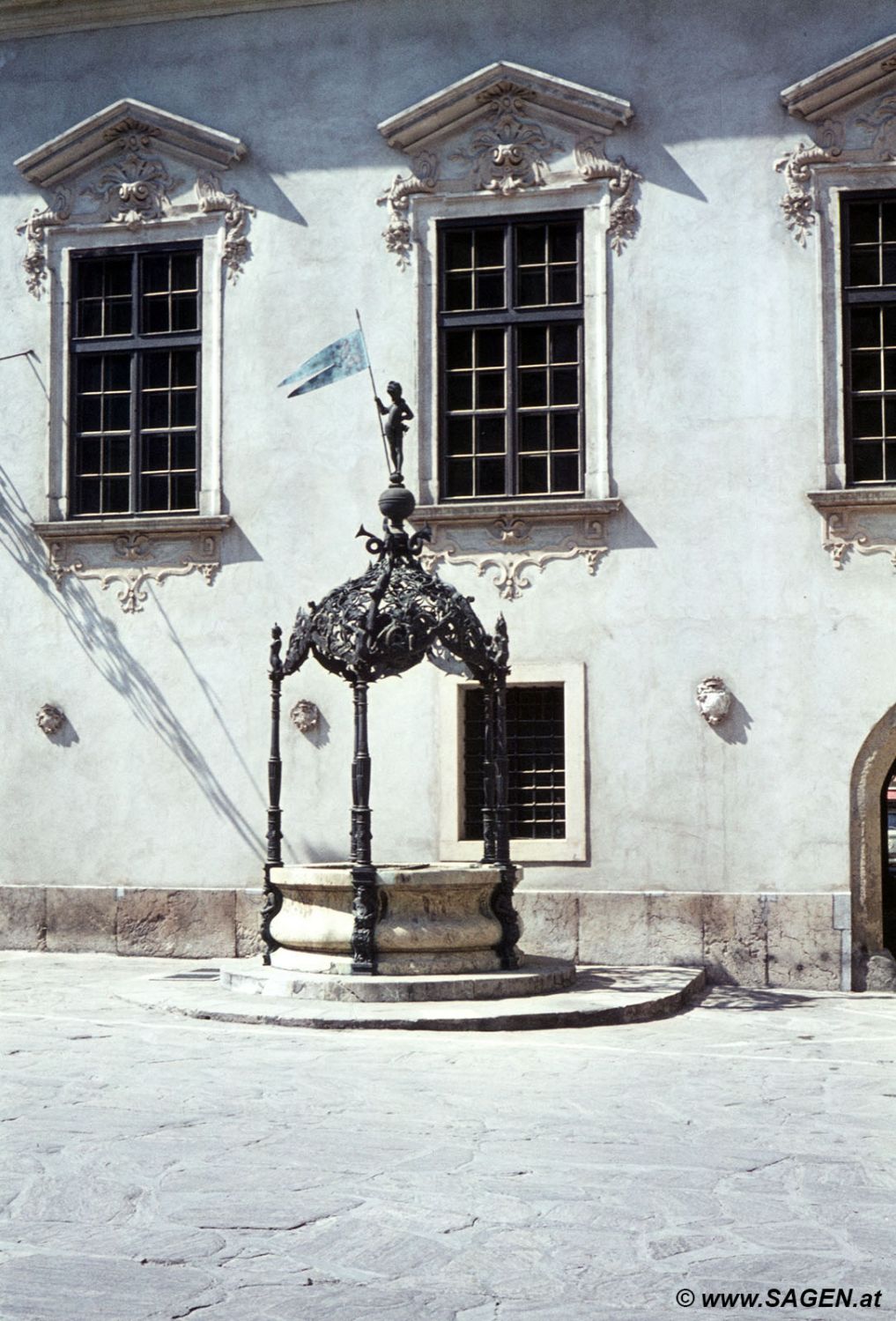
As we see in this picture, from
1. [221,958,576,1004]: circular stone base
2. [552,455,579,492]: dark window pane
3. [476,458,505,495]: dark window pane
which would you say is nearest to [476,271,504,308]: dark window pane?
[476,458,505,495]: dark window pane

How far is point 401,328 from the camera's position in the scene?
602 inches

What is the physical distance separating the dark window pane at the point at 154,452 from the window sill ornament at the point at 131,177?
1678 mm

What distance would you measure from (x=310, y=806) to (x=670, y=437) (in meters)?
4.54

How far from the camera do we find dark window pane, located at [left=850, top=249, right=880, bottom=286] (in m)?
14.6

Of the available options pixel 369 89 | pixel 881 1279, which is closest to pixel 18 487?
pixel 369 89

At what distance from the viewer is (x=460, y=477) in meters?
15.3

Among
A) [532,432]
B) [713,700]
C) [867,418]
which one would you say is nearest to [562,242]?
[532,432]

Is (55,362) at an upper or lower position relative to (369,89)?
Answer: lower

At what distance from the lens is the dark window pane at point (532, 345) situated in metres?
15.2

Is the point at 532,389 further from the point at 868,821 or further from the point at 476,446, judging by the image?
the point at 868,821

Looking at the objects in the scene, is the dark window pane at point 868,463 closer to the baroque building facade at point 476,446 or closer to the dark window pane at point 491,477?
the baroque building facade at point 476,446

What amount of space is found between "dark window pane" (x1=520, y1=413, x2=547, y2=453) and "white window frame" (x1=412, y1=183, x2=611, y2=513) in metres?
0.40

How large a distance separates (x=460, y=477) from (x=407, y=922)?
4725 millimetres

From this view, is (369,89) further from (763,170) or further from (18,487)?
(18,487)
